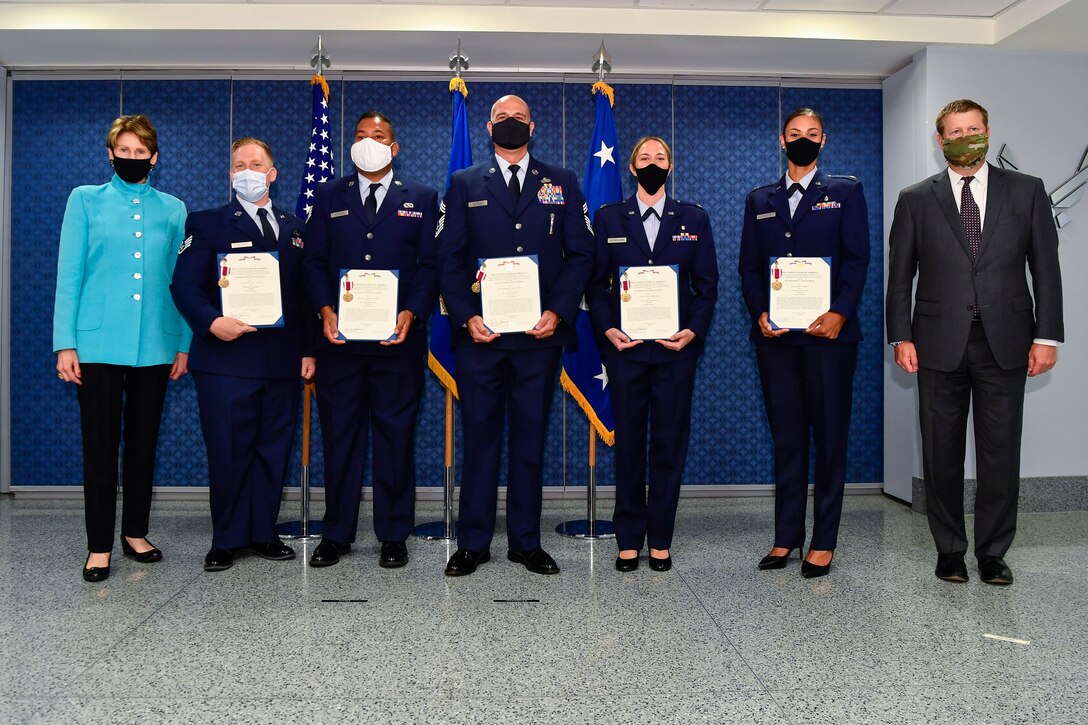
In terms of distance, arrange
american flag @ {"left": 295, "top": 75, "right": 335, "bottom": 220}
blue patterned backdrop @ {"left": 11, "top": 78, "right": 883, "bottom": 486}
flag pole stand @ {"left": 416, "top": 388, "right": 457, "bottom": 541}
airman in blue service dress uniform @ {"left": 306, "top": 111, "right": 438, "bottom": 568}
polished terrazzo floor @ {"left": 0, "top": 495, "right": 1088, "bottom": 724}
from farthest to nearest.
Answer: blue patterned backdrop @ {"left": 11, "top": 78, "right": 883, "bottom": 486} → american flag @ {"left": 295, "top": 75, "right": 335, "bottom": 220} → flag pole stand @ {"left": 416, "top": 388, "right": 457, "bottom": 541} → airman in blue service dress uniform @ {"left": 306, "top": 111, "right": 438, "bottom": 568} → polished terrazzo floor @ {"left": 0, "top": 495, "right": 1088, "bottom": 724}

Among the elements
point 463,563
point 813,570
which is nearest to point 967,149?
point 813,570

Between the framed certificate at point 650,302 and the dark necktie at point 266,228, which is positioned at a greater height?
the dark necktie at point 266,228

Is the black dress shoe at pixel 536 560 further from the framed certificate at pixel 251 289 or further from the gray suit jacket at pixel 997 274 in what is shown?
the gray suit jacket at pixel 997 274

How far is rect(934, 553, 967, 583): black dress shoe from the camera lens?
118 inches

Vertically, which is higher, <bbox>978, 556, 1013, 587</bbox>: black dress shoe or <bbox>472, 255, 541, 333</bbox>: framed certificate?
<bbox>472, 255, 541, 333</bbox>: framed certificate

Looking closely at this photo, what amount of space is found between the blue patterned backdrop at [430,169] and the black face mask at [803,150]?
6.54 ft

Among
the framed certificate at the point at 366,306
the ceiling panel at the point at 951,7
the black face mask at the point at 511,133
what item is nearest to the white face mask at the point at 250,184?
the framed certificate at the point at 366,306

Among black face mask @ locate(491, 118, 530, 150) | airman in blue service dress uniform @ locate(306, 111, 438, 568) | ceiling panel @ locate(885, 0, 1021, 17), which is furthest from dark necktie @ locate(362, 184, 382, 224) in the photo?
ceiling panel @ locate(885, 0, 1021, 17)

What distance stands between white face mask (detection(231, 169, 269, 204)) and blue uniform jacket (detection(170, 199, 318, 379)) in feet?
0.23

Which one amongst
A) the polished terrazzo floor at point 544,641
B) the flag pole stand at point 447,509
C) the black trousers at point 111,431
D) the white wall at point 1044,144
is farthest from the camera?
the white wall at point 1044,144

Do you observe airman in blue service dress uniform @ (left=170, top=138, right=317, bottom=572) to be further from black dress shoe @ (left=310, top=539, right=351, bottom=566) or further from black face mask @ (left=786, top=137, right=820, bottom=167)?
black face mask @ (left=786, top=137, right=820, bottom=167)

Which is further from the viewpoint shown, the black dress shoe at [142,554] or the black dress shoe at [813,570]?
the black dress shoe at [142,554]

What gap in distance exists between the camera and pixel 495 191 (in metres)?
3.10

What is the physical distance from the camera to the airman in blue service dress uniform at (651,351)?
3102 millimetres
